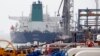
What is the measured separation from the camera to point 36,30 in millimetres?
55000

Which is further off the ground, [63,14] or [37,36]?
[63,14]

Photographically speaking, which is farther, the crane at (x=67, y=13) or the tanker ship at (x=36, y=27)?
the tanker ship at (x=36, y=27)

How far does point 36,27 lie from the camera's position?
5647 centimetres

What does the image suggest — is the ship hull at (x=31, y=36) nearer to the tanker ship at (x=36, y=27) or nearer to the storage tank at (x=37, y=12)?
the tanker ship at (x=36, y=27)

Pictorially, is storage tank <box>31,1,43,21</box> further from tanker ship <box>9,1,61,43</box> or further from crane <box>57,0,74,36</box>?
crane <box>57,0,74,36</box>

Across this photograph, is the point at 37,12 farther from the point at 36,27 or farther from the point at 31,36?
the point at 31,36

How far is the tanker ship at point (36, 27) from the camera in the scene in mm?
54156

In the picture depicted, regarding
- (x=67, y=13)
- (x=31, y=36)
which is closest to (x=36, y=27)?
(x=31, y=36)

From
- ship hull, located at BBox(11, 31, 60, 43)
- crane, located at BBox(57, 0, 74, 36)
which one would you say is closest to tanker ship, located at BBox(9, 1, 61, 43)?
ship hull, located at BBox(11, 31, 60, 43)

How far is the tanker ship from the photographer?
5416 centimetres

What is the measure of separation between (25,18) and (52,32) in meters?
6.50

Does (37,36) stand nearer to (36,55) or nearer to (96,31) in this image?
(96,31)

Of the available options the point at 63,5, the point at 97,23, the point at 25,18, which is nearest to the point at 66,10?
the point at 63,5

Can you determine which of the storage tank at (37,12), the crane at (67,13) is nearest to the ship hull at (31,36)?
the storage tank at (37,12)
